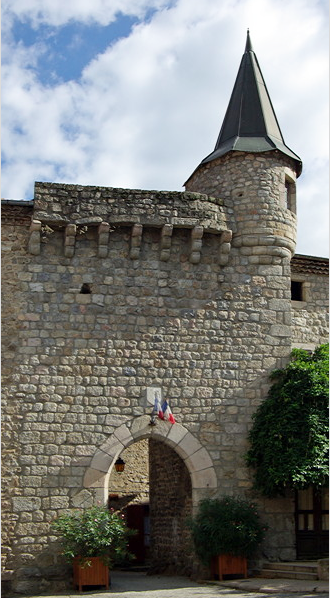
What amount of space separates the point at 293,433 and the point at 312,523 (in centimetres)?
180

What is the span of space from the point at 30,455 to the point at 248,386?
12.0 feet

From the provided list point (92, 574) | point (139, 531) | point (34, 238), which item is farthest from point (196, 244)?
point (139, 531)

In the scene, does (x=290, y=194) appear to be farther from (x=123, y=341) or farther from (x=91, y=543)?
(x=91, y=543)

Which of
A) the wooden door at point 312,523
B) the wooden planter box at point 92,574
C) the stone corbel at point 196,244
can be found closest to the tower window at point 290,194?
the stone corbel at point 196,244

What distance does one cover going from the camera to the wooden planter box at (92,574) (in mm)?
10492

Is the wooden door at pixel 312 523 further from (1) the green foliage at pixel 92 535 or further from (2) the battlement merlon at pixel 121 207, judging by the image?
(2) the battlement merlon at pixel 121 207

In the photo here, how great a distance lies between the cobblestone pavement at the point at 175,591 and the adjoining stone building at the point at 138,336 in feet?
2.28

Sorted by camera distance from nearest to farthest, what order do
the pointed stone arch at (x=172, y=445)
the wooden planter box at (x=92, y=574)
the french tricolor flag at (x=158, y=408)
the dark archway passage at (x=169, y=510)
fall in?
the wooden planter box at (x=92, y=574) → the pointed stone arch at (x=172, y=445) → the french tricolor flag at (x=158, y=408) → the dark archway passage at (x=169, y=510)

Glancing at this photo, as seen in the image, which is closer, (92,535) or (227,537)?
(92,535)

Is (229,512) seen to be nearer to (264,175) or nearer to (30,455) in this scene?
(30,455)

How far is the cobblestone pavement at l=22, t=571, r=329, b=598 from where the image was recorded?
9337 mm

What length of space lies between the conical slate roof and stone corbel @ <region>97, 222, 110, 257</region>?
102 inches

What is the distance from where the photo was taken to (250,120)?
Result: 1383cm

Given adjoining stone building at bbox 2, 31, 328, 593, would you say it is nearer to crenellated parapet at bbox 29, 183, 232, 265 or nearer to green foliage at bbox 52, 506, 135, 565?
crenellated parapet at bbox 29, 183, 232, 265
